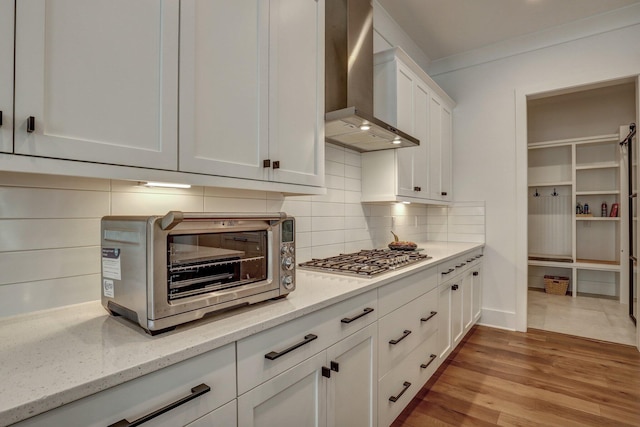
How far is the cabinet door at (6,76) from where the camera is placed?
0.74 metres

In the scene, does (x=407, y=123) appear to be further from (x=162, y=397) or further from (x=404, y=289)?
(x=162, y=397)

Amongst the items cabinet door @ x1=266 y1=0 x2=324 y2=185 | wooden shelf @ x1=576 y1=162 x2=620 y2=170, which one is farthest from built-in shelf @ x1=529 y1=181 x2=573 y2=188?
cabinet door @ x1=266 y1=0 x2=324 y2=185

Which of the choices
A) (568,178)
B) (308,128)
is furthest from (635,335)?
(308,128)

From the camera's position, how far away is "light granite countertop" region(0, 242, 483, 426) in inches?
24.2

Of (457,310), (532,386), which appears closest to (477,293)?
(457,310)

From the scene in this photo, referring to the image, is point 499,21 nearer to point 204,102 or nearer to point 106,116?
point 204,102

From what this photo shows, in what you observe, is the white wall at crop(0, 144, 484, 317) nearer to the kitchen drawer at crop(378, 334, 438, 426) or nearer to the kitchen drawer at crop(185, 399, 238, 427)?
the kitchen drawer at crop(185, 399, 238, 427)

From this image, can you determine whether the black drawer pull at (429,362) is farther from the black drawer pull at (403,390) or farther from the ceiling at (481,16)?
the ceiling at (481,16)

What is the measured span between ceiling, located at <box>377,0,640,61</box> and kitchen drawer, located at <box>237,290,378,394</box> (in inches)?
98.9

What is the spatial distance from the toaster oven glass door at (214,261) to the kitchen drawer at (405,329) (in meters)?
0.74

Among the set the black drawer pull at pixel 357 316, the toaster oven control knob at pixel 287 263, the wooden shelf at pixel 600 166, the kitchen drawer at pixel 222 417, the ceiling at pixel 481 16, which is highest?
the ceiling at pixel 481 16

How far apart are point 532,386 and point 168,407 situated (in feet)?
8.09

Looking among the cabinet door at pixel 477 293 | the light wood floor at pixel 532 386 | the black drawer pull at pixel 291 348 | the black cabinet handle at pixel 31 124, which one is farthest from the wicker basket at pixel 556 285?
the black cabinet handle at pixel 31 124

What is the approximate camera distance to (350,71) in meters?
2.06
